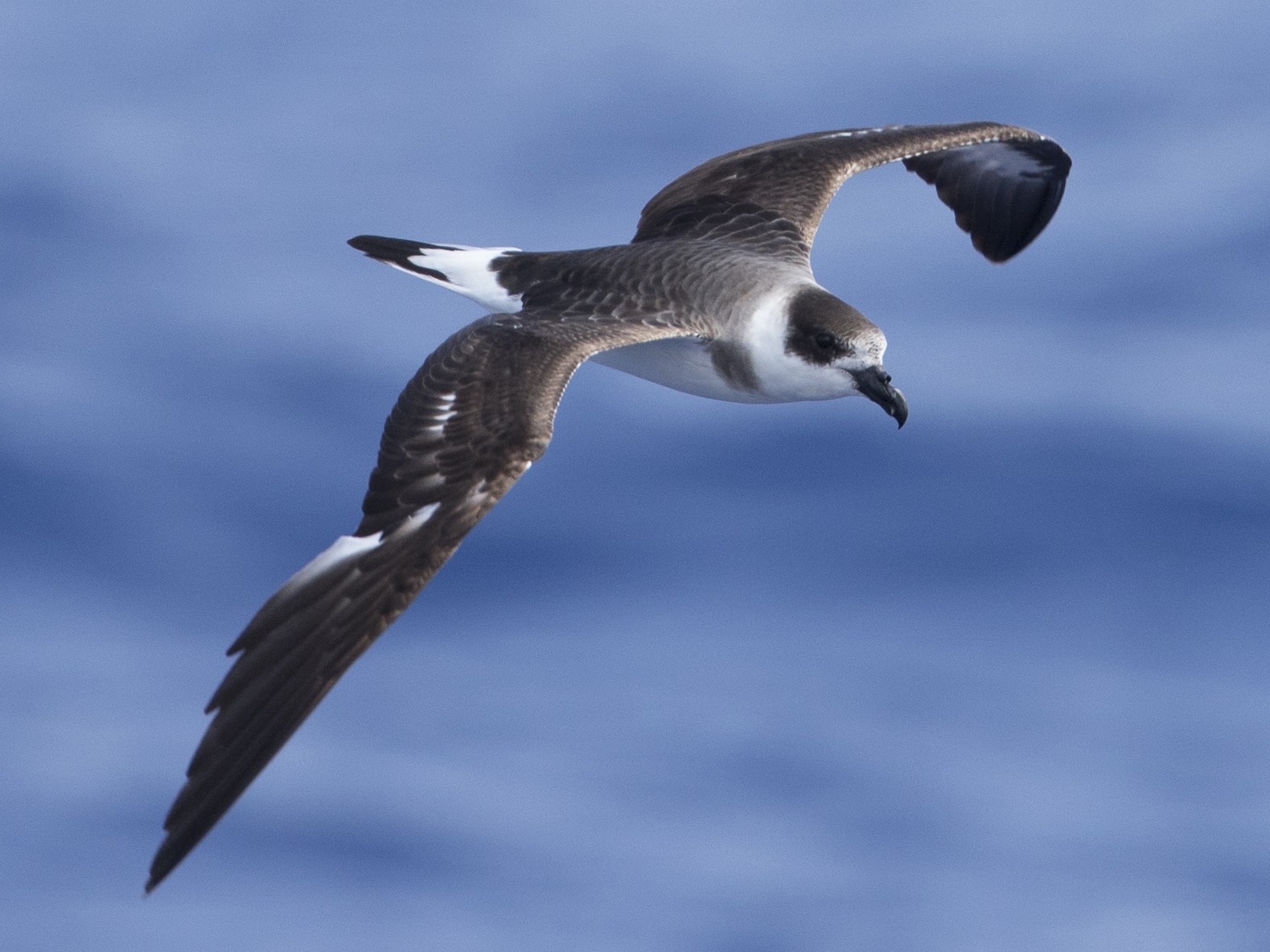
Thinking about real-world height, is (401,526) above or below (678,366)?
below

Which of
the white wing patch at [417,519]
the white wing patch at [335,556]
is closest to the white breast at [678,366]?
the white wing patch at [417,519]

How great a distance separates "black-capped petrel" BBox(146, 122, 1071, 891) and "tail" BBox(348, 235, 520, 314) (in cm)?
1

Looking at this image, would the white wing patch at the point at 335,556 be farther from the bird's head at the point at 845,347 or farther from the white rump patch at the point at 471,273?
the bird's head at the point at 845,347

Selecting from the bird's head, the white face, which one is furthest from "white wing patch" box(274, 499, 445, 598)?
the bird's head

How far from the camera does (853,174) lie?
14.0 metres

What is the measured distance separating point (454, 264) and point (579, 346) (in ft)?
6.95

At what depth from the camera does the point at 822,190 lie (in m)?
13.8

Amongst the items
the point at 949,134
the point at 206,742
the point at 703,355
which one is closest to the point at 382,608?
the point at 206,742

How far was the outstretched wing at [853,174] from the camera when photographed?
13578mm

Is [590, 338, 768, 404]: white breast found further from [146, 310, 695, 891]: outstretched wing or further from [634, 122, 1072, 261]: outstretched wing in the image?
[634, 122, 1072, 261]: outstretched wing

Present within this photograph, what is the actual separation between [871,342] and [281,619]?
13.5 ft

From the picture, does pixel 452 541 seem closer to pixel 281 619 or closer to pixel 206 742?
pixel 281 619

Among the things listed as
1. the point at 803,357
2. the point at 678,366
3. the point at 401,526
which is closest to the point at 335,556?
the point at 401,526

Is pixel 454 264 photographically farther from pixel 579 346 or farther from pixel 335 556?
pixel 335 556
